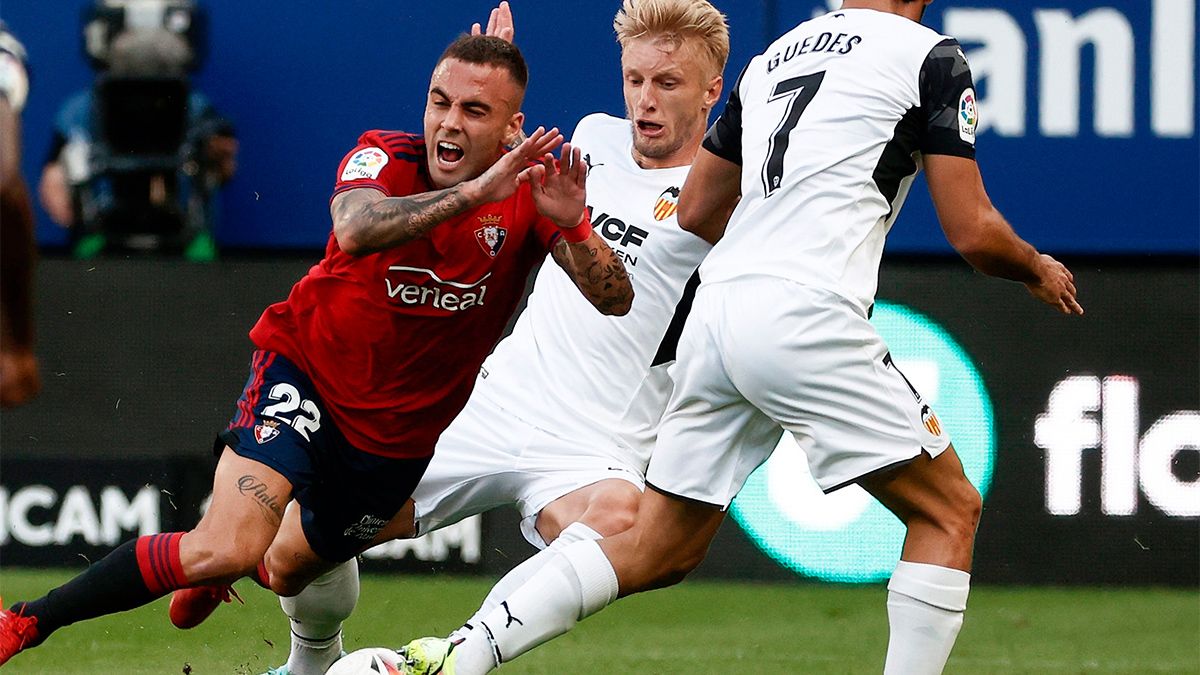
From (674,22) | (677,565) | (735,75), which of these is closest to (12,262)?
(674,22)

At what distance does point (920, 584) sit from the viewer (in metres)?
4.37

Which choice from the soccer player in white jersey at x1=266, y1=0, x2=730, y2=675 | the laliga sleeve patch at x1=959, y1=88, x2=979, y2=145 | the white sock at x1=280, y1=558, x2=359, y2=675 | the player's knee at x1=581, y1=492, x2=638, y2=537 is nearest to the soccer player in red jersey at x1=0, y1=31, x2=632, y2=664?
the white sock at x1=280, y1=558, x2=359, y2=675

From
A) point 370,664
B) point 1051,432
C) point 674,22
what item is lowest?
point 1051,432

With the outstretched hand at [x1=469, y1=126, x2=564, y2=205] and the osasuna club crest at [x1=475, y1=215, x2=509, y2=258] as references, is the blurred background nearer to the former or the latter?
the osasuna club crest at [x1=475, y1=215, x2=509, y2=258]

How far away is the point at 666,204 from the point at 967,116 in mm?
1277

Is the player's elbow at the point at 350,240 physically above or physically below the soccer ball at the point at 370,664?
above

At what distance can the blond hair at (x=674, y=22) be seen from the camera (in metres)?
5.62

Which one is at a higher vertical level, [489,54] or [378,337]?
[489,54]

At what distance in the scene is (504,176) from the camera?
448cm

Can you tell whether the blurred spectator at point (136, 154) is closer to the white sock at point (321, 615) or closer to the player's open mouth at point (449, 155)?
the white sock at point (321, 615)

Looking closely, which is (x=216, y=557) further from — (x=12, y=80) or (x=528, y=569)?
(x=12, y=80)

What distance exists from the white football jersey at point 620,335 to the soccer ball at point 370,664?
46.2 inches

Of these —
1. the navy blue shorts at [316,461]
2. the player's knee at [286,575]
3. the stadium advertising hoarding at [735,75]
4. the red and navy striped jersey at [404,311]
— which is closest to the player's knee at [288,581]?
the player's knee at [286,575]

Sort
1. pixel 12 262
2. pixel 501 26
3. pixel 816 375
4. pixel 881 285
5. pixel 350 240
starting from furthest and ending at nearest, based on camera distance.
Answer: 1. pixel 881 285
2. pixel 12 262
3. pixel 501 26
4. pixel 350 240
5. pixel 816 375
